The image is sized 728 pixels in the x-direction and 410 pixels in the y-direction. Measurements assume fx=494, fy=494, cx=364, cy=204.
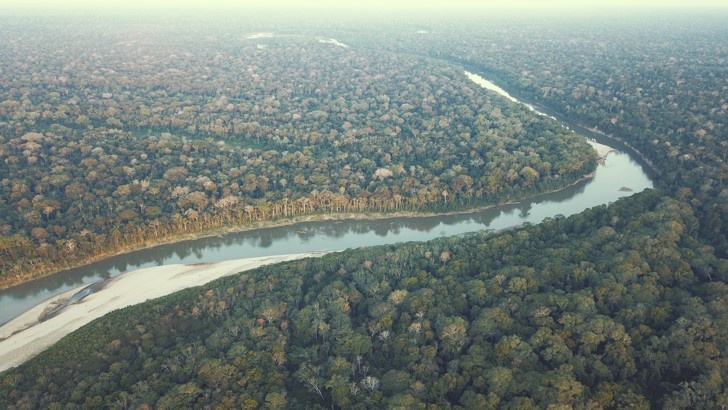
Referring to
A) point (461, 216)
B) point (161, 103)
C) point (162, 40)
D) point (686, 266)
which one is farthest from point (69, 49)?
point (686, 266)

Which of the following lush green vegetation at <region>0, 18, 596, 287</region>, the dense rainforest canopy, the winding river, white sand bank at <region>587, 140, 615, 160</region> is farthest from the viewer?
white sand bank at <region>587, 140, 615, 160</region>

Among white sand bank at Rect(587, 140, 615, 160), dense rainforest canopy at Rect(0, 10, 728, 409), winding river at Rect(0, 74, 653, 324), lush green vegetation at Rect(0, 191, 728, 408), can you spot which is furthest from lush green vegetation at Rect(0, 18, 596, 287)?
lush green vegetation at Rect(0, 191, 728, 408)

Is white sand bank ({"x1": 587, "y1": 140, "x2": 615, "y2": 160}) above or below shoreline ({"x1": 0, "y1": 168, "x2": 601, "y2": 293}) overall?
above

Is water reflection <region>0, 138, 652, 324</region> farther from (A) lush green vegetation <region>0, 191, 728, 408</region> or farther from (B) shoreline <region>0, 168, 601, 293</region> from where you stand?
(A) lush green vegetation <region>0, 191, 728, 408</region>

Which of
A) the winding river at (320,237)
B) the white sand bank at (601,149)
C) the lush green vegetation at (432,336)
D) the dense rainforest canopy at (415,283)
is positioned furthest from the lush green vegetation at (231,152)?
the lush green vegetation at (432,336)

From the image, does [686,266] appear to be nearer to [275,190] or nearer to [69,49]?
[275,190]

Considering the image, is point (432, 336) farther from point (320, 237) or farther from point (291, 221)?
point (291, 221)
